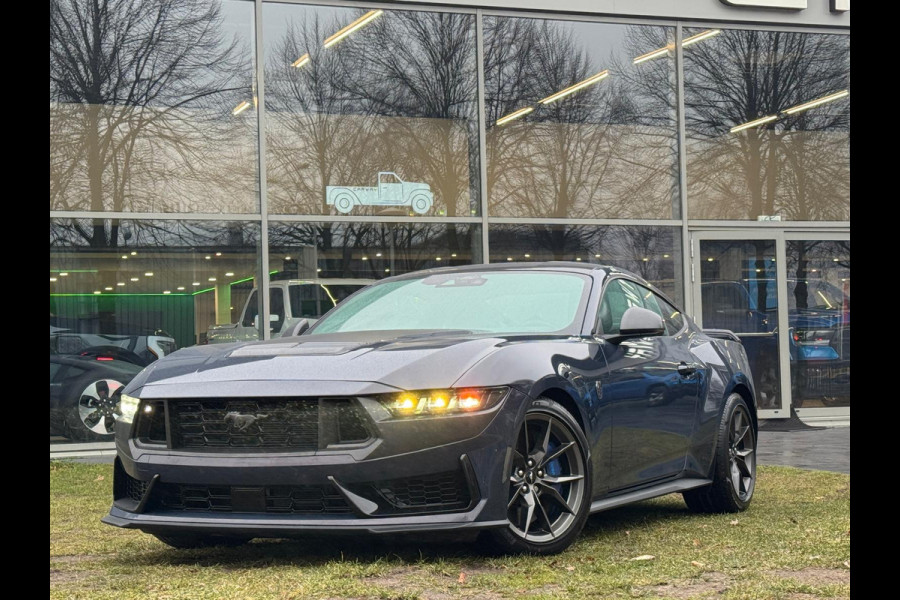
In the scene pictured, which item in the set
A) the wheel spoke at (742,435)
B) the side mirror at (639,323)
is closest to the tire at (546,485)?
the side mirror at (639,323)

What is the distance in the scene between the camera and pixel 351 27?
1363cm

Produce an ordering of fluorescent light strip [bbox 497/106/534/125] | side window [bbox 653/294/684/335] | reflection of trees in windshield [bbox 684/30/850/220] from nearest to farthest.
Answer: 1. side window [bbox 653/294/684/335]
2. fluorescent light strip [bbox 497/106/534/125]
3. reflection of trees in windshield [bbox 684/30/850/220]

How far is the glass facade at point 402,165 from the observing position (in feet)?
41.4

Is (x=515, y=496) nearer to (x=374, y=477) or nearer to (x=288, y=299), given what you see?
(x=374, y=477)

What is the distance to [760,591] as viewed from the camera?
15.3 ft

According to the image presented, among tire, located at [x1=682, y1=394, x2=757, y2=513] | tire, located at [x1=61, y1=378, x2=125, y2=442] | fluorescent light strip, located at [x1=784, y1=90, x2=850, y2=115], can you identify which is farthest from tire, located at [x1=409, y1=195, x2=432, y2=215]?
tire, located at [x1=682, y1=394, x2=757, y2=513]

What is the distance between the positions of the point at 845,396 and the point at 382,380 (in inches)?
463

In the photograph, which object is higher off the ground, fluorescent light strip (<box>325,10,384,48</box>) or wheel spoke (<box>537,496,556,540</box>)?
fluorescent light strip (<box>325,10,384,48</box>)

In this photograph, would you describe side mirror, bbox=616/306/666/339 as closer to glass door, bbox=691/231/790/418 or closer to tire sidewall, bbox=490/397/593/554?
tire sidewall, bbox=490/397/593/554

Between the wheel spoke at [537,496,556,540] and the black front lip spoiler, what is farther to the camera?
the wheel spoke at [537,496,556,540]

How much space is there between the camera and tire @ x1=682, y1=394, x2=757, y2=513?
289 inches

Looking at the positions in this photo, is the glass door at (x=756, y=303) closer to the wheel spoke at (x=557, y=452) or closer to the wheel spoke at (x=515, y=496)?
the wheel spoke at (x=557, y=452)

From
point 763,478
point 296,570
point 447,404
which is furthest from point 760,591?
point 763,478
